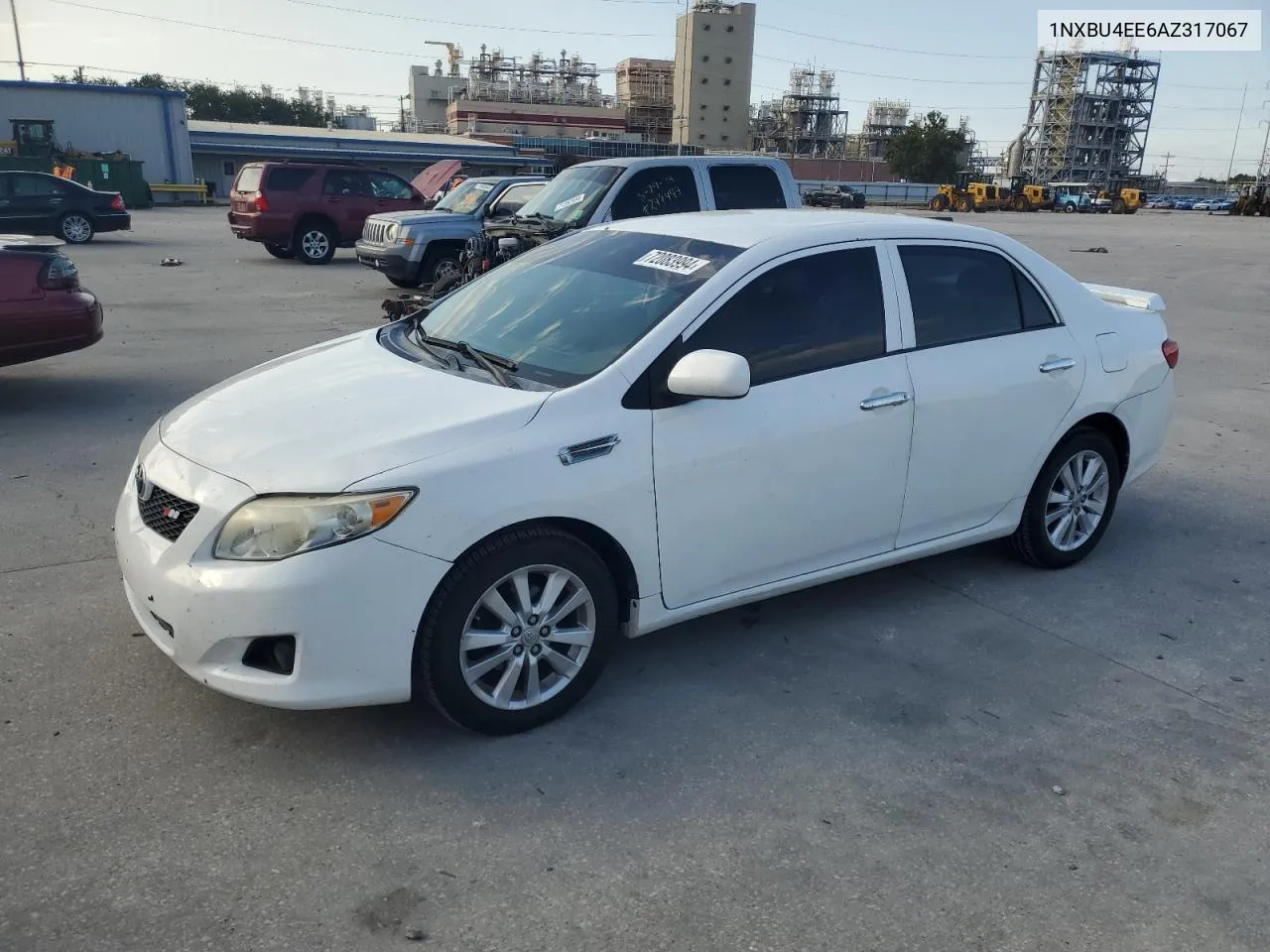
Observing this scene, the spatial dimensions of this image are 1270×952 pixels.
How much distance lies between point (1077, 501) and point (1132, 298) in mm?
1368

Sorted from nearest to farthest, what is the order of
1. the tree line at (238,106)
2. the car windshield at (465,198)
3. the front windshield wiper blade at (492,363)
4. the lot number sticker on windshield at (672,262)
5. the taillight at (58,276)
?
the front windshield wiper blade at (492,363) < the lot number sticker on windshield at (672,262) < the taillight at (58,276) < the car windshield at (465,198) < the tree line at (238,106)

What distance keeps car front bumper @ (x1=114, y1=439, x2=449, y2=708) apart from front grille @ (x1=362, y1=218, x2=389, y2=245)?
39.6ft

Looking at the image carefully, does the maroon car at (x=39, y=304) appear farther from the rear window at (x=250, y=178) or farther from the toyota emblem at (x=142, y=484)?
the rear window at (x=250, y=178)

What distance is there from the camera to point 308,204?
19.0 metres

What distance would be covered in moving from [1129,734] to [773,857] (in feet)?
5.03

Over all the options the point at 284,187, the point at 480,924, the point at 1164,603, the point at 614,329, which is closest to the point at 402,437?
the point at 614,329

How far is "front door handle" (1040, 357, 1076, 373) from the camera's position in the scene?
4641 millimetres

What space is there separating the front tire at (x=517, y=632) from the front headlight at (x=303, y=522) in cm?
30

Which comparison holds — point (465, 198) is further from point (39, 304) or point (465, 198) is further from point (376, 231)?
point (39, 304)

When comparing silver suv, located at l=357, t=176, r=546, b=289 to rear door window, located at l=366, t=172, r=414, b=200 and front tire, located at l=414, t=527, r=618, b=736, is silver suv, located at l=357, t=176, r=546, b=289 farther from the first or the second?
front tire, located at l=414, t=527, r=618, b=736

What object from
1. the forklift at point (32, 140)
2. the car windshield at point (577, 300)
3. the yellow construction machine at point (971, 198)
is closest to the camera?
the car windshield at point (577, 300)

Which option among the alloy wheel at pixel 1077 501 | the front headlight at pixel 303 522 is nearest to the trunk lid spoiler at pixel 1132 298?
the alloy wheel at pixel 1077 501

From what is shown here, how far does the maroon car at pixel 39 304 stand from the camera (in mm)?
7156

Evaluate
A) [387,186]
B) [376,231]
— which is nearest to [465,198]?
[376,231]
